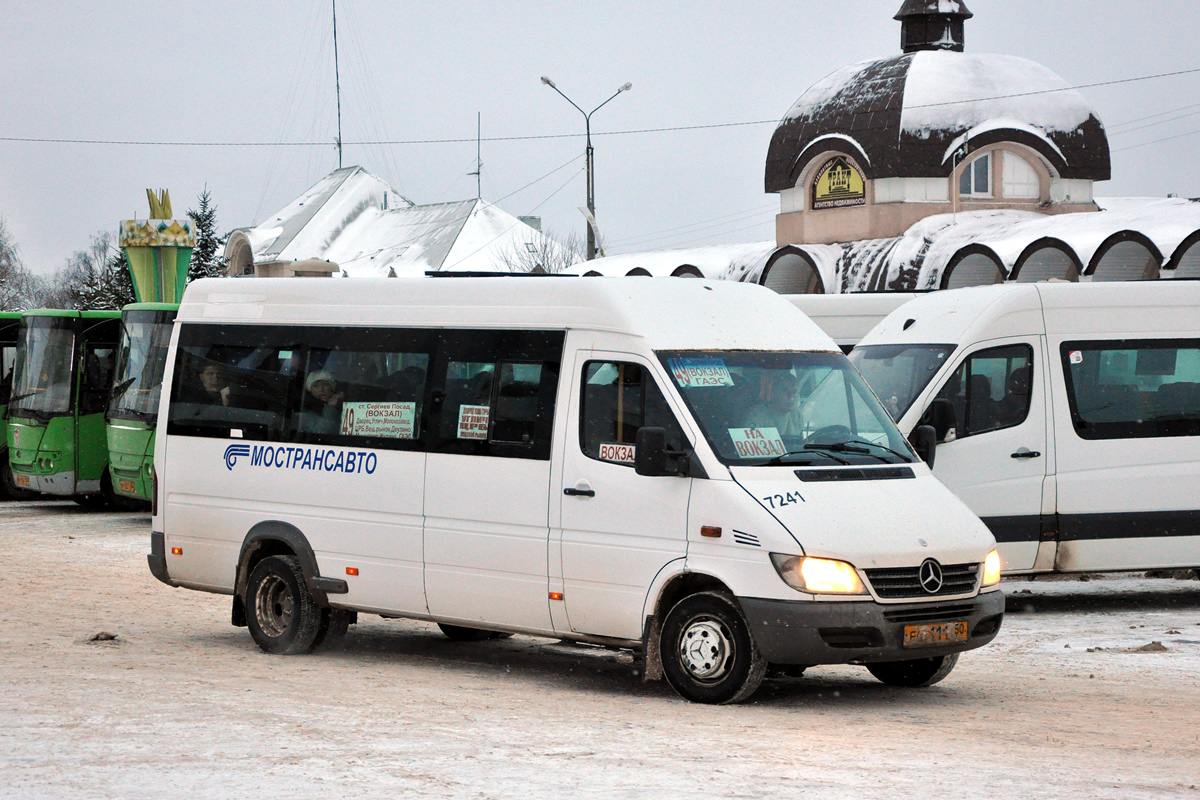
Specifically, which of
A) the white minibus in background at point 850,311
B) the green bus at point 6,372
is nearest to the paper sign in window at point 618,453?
the white minibus in background at point 850,311

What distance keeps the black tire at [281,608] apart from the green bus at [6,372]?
16241 mm

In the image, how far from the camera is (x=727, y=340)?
912 centimetres

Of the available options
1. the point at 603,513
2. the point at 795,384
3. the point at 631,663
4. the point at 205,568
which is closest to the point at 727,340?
the point at 795,384

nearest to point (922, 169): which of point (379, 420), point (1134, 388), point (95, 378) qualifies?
point (95, 378)

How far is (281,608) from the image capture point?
10828 millimetres

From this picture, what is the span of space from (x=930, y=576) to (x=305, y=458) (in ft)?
13.8

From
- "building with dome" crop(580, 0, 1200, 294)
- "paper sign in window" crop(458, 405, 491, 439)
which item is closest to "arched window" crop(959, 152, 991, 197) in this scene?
"building with dome" crop(580, 0, 1200, 294)

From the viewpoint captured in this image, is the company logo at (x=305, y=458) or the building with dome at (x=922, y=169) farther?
the building with dome at (x=922, y=169)

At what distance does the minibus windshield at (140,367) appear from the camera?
21.8 metres

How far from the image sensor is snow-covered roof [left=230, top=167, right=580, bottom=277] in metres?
→ 59.2

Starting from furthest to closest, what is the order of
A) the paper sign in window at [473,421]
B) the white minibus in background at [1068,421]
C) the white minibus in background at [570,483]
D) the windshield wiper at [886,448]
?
the white minibus in background at [1068,421] → the paper sign in window at [473,421] → the windshield wiper at [886,448] → the white minibus in background at [570,483]

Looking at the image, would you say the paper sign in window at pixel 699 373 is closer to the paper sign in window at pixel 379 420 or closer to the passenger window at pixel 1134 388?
the paper sign in window at pixel 379 420

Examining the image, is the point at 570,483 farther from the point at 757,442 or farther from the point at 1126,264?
the point at 1126,264

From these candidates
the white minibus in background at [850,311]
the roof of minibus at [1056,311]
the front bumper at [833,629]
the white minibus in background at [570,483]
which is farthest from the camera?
the white minibus in background at [850,311]
